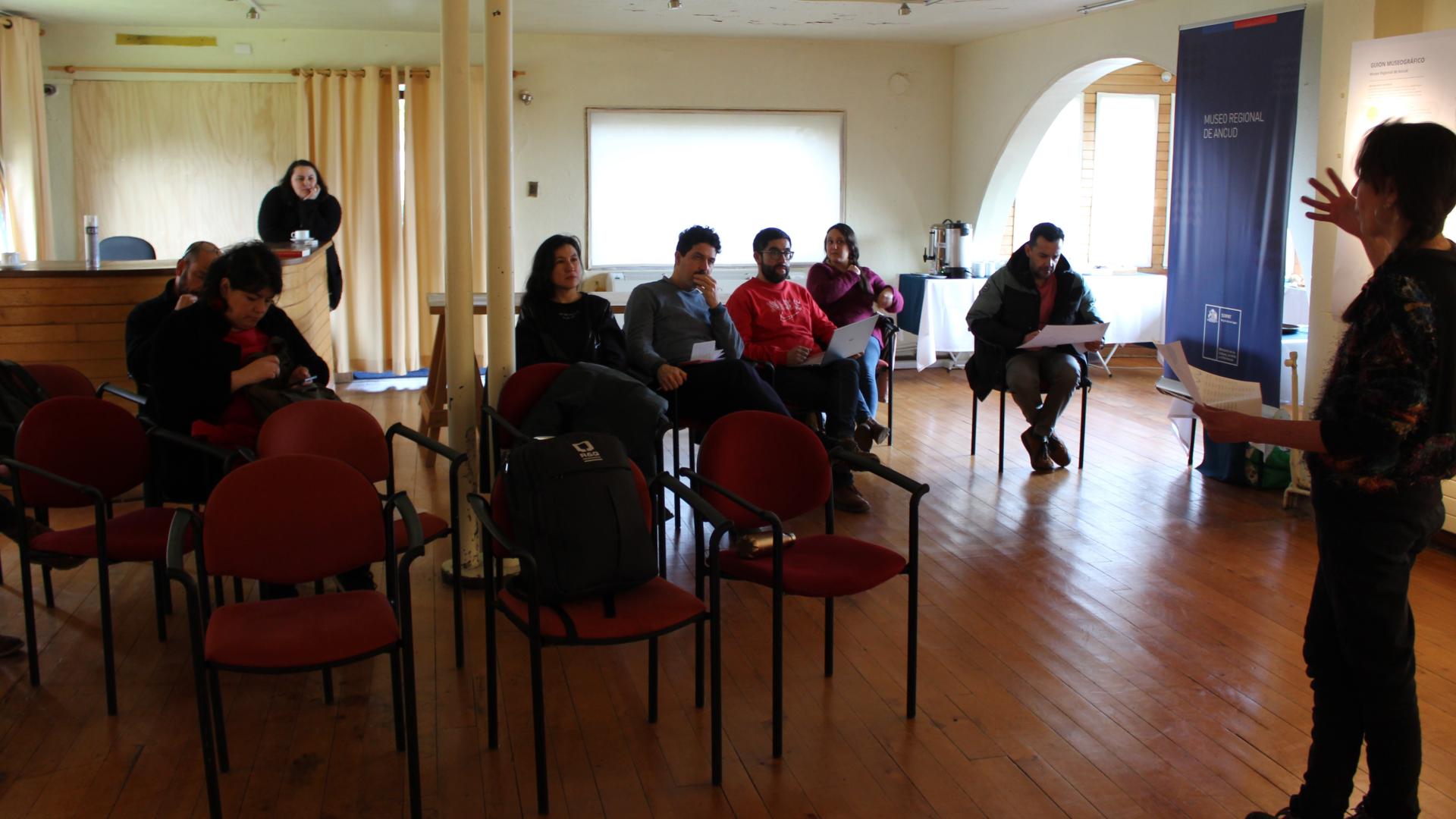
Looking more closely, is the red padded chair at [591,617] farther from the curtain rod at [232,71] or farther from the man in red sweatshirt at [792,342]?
the curtain rod at [232,71]

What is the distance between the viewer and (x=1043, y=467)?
A: 578 centimetres

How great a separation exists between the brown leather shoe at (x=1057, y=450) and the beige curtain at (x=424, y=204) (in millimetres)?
4167

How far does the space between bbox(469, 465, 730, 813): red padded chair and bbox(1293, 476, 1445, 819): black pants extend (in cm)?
122

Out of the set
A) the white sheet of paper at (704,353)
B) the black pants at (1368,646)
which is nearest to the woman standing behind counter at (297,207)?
the white sheet of paper at (704,353)

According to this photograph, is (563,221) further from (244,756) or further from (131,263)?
(244,756)

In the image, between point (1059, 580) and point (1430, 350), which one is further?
point (1059, 580)

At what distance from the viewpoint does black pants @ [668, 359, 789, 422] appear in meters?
4.79

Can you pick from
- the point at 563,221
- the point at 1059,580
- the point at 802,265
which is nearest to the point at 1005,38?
the point at 802,265

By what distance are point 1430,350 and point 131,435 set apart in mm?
3297

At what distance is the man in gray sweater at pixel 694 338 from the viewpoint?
480cm

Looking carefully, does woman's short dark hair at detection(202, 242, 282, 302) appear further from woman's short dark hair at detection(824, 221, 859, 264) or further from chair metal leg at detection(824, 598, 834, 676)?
woman's short dark hair at detection(824, 221, 859, 264)

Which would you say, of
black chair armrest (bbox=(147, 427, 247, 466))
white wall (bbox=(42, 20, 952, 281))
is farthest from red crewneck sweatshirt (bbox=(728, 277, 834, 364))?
white wall (bbox=(42, 20, 952, 281))

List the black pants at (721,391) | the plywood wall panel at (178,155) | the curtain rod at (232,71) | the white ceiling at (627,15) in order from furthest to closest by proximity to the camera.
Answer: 1. the plywood wall panel at (178,155)
2. the curtain rod at (232,71)
3. the white ceiling at (627,15)
4. the black pants at (721,391)

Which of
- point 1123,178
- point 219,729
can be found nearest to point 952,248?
point 1123,178
